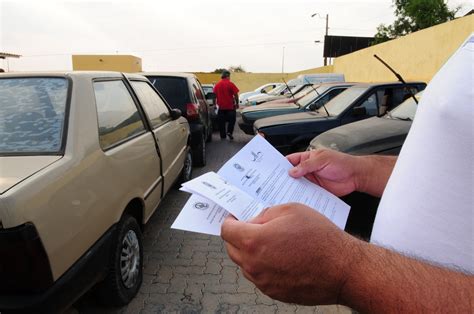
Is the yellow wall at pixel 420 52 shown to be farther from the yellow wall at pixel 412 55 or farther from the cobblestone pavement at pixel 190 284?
the cobblestone pavement at pixel 190 284

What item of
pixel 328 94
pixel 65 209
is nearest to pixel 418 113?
pixel 65 209

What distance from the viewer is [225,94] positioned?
30.0 ft

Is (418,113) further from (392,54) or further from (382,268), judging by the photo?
(392,54)

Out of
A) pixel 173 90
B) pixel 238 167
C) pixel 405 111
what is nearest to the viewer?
pixel 238 167

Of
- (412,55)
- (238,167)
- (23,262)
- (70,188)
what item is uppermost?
(412,55)

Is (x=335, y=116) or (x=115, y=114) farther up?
(x=115, y=114)

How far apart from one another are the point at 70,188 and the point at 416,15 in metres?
39.1

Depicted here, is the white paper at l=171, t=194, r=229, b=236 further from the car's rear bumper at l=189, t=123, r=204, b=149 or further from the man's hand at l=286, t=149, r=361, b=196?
the car's rear bumper at l=189, t=123, r=204, b=149

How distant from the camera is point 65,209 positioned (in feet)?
5.73

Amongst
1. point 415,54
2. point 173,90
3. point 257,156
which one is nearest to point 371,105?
point 173,90

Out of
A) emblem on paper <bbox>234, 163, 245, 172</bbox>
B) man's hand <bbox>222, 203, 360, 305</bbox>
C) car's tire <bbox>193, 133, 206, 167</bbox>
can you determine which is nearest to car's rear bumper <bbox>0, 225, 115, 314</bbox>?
emblem on paper <bbox>234, 163, 245, 172</bbox>

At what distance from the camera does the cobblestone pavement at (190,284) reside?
2557 mm

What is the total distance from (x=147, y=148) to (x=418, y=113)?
2.49m

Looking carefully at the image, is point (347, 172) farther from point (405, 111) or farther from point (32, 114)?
point (405, 111)
